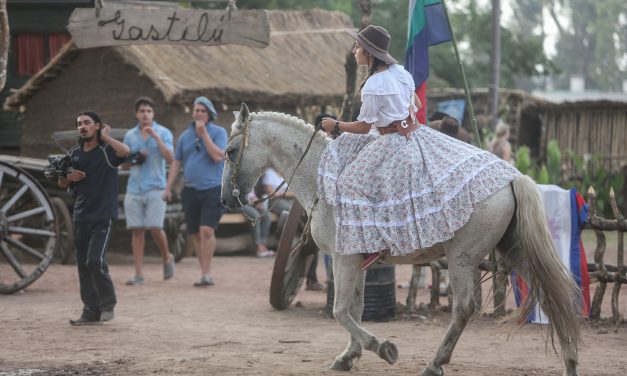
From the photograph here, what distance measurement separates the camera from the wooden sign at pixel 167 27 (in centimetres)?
1134

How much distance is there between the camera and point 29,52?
64.2ft

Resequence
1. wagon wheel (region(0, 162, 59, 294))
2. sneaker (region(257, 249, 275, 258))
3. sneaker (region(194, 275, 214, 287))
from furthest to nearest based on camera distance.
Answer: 1. sneaker (region(257, 249, 275, 258))
2. sneaker (region(194, 275, 214, 287))
3. wagon wheel (region(0, 162, 59, 294))

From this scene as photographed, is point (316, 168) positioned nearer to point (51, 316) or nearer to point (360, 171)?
point (360, 171)

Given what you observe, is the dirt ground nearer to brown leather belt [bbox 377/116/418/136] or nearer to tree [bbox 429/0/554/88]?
brown leather belt [bbox 377/116/418/136]

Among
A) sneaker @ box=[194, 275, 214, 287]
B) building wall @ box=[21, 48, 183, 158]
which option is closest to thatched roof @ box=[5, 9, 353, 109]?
building wall @ box=[21, 48, 183, 158]

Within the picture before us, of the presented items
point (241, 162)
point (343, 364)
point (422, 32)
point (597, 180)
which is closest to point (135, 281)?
point (422, 32)

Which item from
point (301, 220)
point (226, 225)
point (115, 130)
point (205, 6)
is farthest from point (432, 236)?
point (205, 6)

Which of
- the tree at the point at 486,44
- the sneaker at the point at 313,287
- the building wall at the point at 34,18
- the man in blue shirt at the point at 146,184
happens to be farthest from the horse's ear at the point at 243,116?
the tree at the point at 486,44

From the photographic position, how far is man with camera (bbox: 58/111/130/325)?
9.29 m

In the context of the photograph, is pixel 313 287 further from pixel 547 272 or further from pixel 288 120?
pixel 547 272

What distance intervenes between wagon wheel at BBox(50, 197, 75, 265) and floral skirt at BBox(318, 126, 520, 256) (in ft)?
Answer: 24.6

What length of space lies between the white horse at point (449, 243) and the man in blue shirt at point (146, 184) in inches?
179

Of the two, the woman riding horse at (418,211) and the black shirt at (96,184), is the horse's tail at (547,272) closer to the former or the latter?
the woman riding horse at (418,211)

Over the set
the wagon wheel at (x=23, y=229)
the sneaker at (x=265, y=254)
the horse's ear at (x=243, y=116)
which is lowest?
the sneaker at (x=265, y=254)
